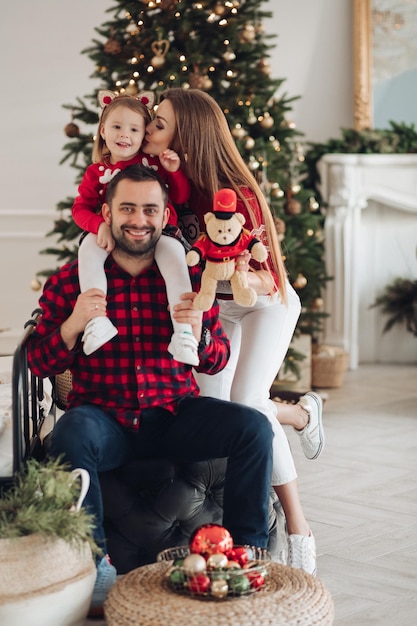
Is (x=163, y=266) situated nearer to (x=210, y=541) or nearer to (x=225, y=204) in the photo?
(x=225, y=204)

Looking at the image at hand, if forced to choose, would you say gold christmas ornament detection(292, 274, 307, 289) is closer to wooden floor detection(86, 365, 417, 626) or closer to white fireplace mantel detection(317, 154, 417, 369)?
wooden floor detection(86, 365, 417, 626)

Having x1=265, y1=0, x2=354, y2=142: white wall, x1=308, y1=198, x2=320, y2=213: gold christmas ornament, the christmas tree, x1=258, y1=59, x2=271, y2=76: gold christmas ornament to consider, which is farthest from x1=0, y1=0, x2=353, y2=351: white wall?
x1=258, y1=59, x2=271, y2=76: gold christmas ornament

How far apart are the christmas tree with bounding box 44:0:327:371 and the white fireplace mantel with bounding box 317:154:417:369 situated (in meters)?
1.09

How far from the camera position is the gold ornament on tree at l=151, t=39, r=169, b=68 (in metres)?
5.21

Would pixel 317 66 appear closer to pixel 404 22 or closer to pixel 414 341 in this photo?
pixel 404 22

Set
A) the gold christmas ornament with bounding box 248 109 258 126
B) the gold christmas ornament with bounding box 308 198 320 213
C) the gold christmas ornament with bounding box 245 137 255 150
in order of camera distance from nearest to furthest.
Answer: the gold christmas ornament with bounding box 245 137 255 150, the gold christmas ornament with bounding box 248 109 258 126, the gold christmas ornament with bounding box 308 198 320 213

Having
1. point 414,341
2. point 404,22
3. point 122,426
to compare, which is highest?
point 404,22

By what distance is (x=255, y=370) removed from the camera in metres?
3.01

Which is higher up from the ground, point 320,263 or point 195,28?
point 195,28

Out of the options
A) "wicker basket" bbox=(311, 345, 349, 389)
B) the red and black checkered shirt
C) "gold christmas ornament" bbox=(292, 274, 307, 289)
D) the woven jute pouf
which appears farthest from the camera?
"wicker basket" bbox=(311, 345, 349, 389)

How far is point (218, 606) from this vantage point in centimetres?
218

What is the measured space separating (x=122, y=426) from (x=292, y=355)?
3.04 m

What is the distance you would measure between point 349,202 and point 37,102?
2233 mm

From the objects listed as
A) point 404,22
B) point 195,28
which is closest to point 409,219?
point 404,22
